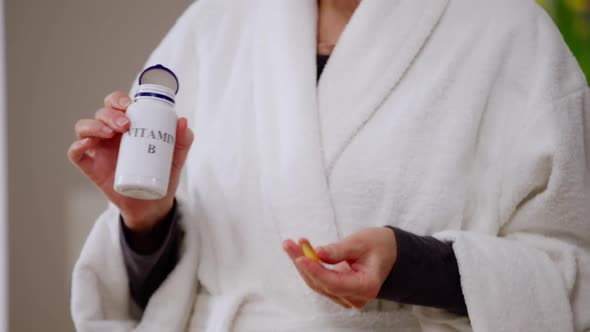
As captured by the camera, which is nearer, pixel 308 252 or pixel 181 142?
pixel 308 252

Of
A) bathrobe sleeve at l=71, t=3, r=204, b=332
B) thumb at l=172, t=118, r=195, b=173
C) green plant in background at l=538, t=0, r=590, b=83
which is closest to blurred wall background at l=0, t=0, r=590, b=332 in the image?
bathrobe sleeve at l=71, t=3, r=204, b=332

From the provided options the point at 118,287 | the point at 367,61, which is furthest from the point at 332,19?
the point at 118,287

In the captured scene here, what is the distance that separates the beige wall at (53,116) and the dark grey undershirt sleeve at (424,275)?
2.94 feet

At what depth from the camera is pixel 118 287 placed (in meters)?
0.82

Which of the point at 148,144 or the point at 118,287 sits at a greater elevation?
the point at 148,144

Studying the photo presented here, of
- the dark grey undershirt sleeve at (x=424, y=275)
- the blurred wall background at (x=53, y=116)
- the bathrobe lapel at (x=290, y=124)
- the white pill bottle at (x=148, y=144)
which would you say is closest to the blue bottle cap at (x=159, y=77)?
the white pill bottle at (x=148, y=144)

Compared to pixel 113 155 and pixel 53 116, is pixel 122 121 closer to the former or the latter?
pixel 113 155

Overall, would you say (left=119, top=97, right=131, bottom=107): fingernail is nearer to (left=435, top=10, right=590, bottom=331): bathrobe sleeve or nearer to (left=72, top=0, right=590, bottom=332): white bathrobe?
(left=72, top=0, right=590, bottom=332): white bathrobe

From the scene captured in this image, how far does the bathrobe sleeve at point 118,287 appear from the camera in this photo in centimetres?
79

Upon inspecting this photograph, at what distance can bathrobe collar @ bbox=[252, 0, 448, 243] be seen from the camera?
0.74 metres

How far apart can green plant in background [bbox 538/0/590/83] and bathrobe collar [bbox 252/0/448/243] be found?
1.42 ft

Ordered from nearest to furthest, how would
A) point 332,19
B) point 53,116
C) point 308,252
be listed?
point 308,252 → point 332,19 → point 53,116

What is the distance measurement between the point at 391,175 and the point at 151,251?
33 centimetres

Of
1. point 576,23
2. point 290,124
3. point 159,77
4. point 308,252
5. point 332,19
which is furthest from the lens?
point 576,23
